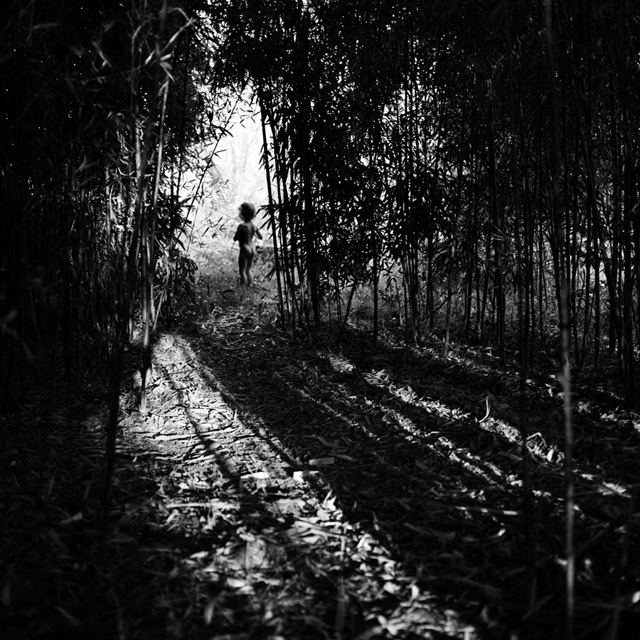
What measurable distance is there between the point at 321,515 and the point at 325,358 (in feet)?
6.11

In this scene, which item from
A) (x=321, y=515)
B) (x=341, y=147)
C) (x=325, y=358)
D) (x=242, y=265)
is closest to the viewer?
(x=321, y=515)

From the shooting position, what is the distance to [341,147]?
3400mm

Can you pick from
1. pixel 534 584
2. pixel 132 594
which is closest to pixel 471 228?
pixel 534 584

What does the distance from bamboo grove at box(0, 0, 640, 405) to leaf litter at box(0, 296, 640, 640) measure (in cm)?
38

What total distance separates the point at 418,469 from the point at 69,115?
6.93 feet

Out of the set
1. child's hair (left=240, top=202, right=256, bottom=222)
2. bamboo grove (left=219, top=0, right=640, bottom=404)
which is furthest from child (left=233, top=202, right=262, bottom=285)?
bamboo grove (left=219, top=0, right=640, bottom=404)

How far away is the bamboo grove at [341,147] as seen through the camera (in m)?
2.23

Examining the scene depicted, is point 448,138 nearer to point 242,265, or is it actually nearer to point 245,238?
point 245,238

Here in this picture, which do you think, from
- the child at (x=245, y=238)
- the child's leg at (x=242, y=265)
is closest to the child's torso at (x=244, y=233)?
the child at (x=245, y=238)

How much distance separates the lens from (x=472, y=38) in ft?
9.24

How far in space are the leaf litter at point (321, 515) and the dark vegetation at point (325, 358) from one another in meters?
0.01

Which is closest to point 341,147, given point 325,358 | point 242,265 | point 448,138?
point 448,138

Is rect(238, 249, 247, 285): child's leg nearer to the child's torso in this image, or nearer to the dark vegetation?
the child's torso

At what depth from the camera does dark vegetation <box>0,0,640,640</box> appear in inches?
50.4
